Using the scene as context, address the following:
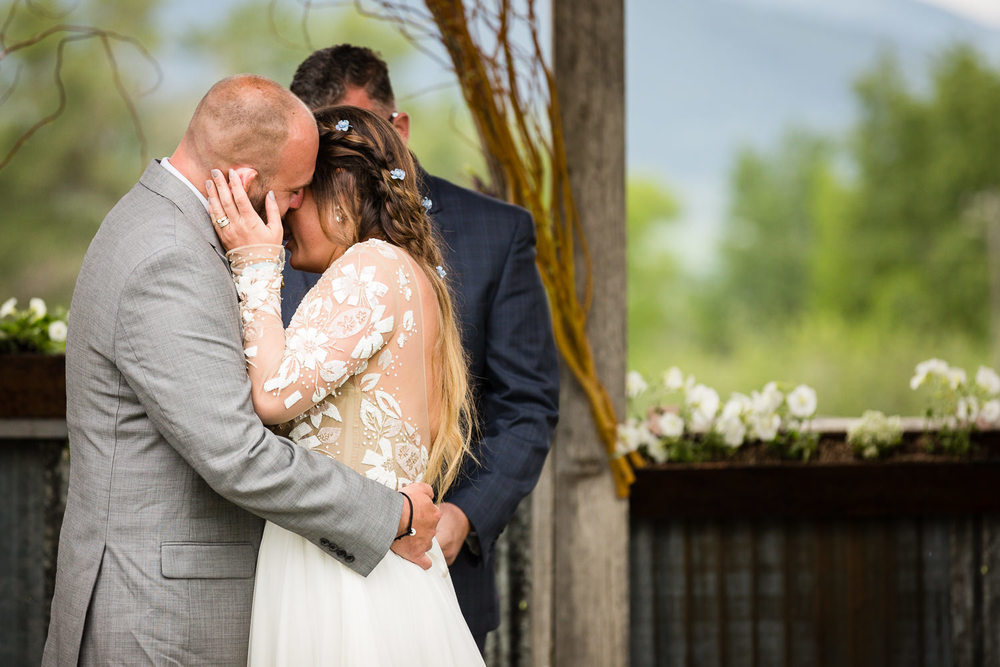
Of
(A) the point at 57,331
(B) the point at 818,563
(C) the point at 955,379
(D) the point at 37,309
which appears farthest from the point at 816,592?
(D) the point at 37,309

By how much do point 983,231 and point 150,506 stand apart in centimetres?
3188

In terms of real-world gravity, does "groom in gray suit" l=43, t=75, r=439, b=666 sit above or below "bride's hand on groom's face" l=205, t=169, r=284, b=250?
below

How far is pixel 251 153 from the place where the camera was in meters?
1.64

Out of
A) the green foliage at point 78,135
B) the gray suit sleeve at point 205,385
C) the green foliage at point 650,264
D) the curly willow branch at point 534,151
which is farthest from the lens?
the green foliage at point 650,264

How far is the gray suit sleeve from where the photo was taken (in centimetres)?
153

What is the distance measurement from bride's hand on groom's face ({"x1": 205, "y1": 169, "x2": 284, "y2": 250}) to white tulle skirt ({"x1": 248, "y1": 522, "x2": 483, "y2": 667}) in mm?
488

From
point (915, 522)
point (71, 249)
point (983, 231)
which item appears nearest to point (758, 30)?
point (983, 231)

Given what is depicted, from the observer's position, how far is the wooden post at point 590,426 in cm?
277

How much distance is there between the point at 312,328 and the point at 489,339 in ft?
2.19

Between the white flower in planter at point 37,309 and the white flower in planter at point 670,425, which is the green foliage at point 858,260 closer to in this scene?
the white flower in planter at point 670,425

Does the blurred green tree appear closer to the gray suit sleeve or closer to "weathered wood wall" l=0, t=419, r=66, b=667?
"weathered wood wall" l=0, t=419, r=66, b=667

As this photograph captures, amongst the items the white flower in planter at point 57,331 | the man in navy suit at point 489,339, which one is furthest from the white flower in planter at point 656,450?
the white flower in planter at point 57,331

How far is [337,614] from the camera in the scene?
1.67 metres

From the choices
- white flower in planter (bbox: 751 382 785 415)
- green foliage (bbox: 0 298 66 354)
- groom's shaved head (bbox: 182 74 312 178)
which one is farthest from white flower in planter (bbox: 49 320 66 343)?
white flower in planter (bbox: 751 382 785 415)
